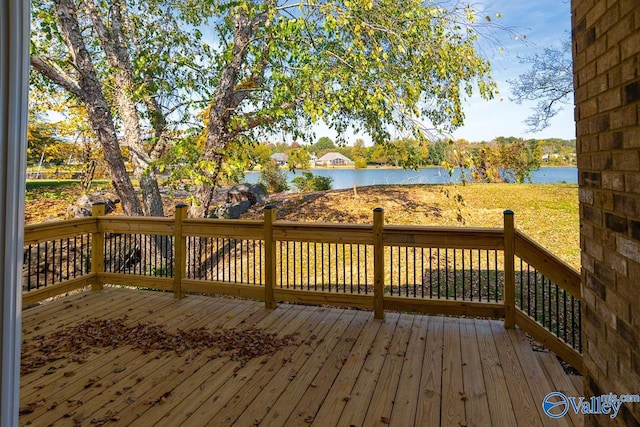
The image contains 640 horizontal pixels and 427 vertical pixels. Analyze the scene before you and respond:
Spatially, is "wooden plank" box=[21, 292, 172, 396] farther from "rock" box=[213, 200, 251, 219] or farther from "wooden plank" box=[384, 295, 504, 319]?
"rock" box=[213, 200, 251, 219]

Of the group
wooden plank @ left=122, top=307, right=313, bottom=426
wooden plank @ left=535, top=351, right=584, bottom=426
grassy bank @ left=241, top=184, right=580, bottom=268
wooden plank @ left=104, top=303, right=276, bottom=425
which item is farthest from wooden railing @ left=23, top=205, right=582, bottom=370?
grassy bank @ left=241, top=184, right=580, bottom=268

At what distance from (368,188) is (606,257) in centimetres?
955

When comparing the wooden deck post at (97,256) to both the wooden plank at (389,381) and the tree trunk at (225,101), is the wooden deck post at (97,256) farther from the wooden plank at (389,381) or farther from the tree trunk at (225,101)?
the wooden plank at (389,381)

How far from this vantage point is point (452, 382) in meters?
2.41

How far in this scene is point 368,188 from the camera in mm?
10727

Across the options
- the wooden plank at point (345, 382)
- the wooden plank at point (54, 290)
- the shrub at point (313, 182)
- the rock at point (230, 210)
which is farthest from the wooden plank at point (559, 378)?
the shrub at point (313, 182)

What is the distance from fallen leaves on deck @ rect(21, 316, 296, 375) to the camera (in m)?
2.83

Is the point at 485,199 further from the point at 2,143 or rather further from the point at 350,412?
the point at 2,143

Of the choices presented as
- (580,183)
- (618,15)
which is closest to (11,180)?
(618,15)

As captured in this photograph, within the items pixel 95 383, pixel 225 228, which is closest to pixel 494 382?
pixel 95 383

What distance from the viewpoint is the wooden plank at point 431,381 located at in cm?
206

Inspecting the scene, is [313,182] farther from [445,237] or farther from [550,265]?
[550,265]

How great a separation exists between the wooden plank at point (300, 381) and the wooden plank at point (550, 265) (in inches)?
66.1

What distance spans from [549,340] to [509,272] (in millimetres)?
619
